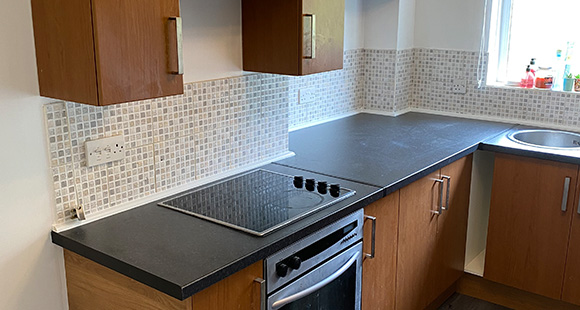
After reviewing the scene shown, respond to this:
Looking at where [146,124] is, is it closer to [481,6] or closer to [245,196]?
[245,196]

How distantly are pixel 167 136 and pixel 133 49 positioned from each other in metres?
0.50

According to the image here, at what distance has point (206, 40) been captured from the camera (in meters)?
2.14

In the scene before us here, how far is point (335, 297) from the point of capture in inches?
81.2

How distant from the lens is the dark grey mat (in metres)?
3.05

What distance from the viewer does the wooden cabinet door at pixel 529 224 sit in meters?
2.72

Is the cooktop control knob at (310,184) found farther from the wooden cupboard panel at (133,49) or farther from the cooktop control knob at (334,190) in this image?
the wooden cupboard panel at (133,49)

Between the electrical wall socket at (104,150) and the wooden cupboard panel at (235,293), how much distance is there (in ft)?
1.90

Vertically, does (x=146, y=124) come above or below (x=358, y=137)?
above

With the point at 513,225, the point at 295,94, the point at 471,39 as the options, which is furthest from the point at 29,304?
the point at 471,39

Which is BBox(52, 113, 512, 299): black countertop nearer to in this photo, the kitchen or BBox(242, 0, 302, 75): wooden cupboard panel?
the kitchen

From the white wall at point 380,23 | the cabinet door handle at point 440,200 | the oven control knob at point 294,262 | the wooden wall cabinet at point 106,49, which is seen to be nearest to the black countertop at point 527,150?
the cabinet door handle at point 440,200

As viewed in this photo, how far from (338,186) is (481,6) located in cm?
171

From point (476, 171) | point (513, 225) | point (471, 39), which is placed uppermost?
point (471, 39)

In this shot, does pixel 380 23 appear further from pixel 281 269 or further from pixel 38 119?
pixel 38 119
